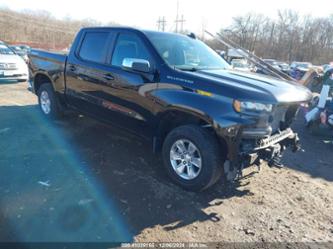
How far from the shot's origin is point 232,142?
3.47 metres

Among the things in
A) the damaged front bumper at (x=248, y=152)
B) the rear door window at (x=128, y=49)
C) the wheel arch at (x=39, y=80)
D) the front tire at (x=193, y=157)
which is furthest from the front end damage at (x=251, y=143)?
the wheel arch at (x=39, y=80)

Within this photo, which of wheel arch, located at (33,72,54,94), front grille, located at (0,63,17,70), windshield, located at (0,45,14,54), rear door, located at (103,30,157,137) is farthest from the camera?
windshield, located at (0,45,14,54)

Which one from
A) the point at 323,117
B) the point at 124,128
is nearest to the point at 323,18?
the point at 323,117

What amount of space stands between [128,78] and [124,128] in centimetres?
82

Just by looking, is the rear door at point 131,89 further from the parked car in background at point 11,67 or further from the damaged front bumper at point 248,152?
the parked car in background at point 11,67

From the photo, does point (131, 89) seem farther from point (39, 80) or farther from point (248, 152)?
point (39, 80)

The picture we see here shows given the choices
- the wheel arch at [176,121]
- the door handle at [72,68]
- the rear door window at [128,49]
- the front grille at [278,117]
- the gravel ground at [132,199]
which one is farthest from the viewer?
the door handle at [72,68]

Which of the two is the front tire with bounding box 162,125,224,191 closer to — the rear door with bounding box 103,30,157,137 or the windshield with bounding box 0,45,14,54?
the rear door with bounding box 103,30,157,137

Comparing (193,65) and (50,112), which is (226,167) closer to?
(193,65)

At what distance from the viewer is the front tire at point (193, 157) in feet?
12.1

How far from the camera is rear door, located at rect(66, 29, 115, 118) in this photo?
16.0ft

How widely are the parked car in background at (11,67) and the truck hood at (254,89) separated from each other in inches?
376

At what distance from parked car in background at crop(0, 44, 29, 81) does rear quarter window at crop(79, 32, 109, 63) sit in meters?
7.18

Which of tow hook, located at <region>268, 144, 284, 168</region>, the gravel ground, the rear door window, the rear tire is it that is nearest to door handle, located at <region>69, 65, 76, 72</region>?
the rear tire
